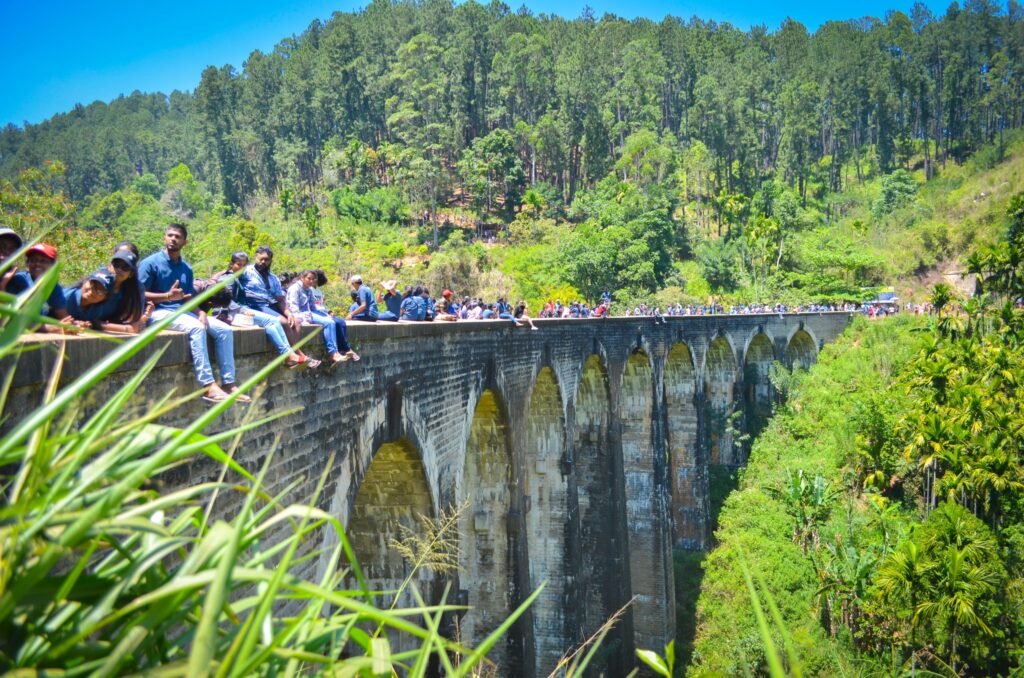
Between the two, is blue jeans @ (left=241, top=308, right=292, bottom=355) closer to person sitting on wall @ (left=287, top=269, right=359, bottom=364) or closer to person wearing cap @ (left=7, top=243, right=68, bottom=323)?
person sitting on wall @ (left=287, top=269, right=359, bottom=364)

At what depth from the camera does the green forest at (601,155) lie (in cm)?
4944

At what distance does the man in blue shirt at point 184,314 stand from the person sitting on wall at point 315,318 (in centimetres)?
120

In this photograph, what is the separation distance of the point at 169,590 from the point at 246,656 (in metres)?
0.20

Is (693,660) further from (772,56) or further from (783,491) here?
(772,56)

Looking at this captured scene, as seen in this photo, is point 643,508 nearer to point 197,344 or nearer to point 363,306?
point 363,306

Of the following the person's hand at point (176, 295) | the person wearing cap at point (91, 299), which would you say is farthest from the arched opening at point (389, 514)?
the person wearing cap at point (91, 299)

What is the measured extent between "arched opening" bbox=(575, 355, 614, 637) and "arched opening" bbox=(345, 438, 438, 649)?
29.4ft

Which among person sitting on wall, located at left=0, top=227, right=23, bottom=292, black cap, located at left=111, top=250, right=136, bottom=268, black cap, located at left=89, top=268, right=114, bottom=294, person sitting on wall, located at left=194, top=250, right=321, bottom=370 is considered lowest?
person sitting on wall, located at left=194, top=250, right=321, bottom=370

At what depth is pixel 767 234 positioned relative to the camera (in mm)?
50125

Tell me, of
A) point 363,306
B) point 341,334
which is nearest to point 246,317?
point 341,334

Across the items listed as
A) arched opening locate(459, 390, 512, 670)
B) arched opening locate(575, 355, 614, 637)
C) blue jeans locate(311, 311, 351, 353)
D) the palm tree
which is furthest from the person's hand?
the palm tree

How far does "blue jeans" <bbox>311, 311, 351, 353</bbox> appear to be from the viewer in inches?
255

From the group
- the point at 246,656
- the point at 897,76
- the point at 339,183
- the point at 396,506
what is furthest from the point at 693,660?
the point at 897,76

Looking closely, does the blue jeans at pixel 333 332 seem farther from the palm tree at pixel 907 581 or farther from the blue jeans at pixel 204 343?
the palm tree at pixel 907 581
